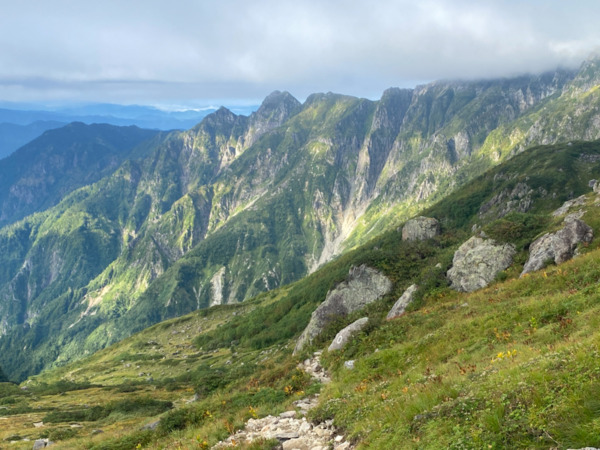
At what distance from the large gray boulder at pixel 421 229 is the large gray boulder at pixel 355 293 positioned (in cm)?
4486

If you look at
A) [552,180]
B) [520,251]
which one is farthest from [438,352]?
[552,180]

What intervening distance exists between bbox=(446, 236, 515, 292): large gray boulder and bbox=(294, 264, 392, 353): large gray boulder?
11.9 m

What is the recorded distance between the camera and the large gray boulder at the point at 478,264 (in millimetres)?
42000

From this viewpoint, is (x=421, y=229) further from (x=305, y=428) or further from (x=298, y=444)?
(x=298, y=444)

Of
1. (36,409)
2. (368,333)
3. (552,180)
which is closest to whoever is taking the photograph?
(368,333)

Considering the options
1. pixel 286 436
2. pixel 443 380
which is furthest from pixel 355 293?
pixel 286 436

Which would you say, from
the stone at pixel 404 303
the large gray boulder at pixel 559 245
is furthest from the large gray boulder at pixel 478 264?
the stone at pixel 404 303

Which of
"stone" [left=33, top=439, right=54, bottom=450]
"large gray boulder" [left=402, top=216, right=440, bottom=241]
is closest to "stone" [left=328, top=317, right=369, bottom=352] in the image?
"stone" [left=33, top=439, right=54, bottom=450]

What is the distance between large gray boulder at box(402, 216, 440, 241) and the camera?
9912 centimetres

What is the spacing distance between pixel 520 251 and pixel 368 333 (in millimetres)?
27508

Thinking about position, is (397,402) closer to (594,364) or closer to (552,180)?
(594,364)

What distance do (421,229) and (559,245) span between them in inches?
2596

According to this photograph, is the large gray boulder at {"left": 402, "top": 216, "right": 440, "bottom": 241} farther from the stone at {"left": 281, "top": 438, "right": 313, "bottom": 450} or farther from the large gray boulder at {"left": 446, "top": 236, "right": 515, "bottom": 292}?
the stone at {"left": 281, "top": 438, "right": 313, "bottom": 450}

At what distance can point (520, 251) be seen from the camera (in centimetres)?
4544
